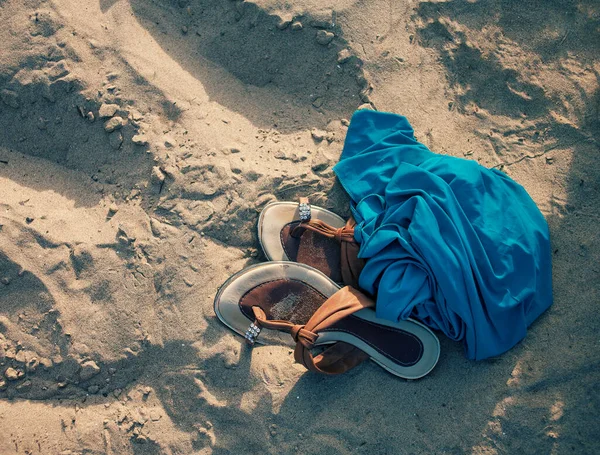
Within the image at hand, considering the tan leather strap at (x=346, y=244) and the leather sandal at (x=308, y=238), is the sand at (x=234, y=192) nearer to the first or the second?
the leather sandal at (x=308, y=238)

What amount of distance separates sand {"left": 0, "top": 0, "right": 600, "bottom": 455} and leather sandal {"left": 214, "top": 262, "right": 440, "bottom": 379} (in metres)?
0.08

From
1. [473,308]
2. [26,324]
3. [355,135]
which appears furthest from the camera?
[355,135]

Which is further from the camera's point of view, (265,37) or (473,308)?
(265,37)

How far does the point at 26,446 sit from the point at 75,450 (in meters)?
0.23

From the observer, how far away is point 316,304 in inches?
99.6

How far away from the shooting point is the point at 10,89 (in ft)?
8.87

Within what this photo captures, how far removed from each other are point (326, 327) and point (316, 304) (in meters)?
0.17

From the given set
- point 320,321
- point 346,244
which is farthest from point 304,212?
point 320,321

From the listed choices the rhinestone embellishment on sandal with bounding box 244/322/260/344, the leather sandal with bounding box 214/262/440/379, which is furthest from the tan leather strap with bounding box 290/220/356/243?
the rhinestone embellishment on sandal with bounding box 244/322/260/344

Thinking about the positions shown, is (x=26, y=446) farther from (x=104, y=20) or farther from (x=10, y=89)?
(x=104, y=20)

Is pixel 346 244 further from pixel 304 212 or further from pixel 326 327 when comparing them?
pixel 326 327

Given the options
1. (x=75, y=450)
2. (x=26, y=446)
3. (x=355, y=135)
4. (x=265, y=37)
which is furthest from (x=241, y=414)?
(x=265, y=37)

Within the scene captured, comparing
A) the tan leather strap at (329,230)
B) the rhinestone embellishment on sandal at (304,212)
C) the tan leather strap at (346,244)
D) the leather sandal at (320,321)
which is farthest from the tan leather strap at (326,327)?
the rhinestone embellishment on sandal at (304,212)

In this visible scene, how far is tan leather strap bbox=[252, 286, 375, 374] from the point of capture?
2.31 meters
